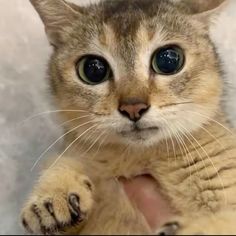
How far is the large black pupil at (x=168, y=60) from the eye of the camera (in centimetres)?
156

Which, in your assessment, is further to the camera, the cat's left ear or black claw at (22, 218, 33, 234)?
the cat's left ear

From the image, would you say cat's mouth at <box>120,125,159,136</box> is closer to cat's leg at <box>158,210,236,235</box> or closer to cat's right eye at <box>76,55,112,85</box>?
cat's right eye at <box>76,55,112,85</box>

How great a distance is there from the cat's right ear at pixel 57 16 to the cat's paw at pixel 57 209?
Result: 52 cm

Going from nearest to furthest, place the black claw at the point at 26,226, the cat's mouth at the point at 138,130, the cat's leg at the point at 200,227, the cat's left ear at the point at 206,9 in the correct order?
the cat's leg at the point at 200,227, the black claw at the point at 26,226, the cat's mouth at the point at 138,130, the cat's left ear at the point at 206,9

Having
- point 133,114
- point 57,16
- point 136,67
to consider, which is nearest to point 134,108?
point 133,114

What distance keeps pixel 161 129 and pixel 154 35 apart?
26cm

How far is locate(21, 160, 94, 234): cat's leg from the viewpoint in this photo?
1.35 meters

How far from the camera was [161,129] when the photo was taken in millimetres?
1496

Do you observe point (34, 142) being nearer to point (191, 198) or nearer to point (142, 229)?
point (191, 198)

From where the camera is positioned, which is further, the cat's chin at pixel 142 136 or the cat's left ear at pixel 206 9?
the cat's left ear at pixel 206 9

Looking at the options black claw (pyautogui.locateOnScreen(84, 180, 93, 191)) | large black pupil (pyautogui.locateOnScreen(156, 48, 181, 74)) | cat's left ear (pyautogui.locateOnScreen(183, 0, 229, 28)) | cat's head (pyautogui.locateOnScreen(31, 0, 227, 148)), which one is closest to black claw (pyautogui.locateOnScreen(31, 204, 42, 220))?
black claw (pyautogui.locateOnScreen(84, 180, 93, 191))

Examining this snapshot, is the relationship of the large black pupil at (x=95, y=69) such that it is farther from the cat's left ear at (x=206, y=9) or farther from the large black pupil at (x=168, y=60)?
the cat's left ear at (x=206, y=9)

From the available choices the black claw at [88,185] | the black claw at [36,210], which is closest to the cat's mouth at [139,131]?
the black claw at [88,185]

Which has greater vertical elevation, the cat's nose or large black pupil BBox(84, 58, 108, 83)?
large black pupil BBox(84, 58, 108, 83)
